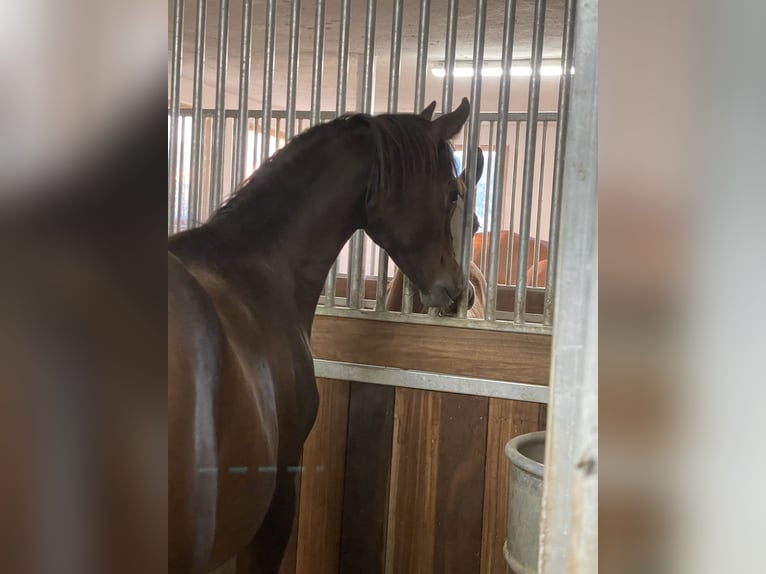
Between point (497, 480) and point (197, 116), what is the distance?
2.85 feet

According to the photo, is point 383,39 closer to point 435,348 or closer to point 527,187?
point 527,187

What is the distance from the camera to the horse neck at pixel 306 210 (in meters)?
0.87

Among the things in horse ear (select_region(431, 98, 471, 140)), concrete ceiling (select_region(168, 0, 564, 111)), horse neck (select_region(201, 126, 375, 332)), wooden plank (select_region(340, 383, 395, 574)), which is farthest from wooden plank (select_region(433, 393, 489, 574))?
concrete ceiling (select_region(168, 0, 564, 111))

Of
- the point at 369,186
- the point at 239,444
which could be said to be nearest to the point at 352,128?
the point at 369,186

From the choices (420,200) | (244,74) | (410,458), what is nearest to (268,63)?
(244,74)

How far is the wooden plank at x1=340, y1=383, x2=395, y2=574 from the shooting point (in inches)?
45.3

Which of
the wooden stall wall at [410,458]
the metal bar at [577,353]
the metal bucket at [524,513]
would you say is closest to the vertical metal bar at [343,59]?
the wooden stall wall at [410,458]

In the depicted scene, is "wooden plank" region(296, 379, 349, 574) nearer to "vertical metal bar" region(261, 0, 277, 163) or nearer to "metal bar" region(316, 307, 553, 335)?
"metal bar" region(316, 307, 553, 335)

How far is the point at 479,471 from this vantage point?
1101 millimetres

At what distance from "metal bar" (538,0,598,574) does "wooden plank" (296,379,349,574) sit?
0.89m

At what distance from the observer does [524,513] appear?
2.67ft
